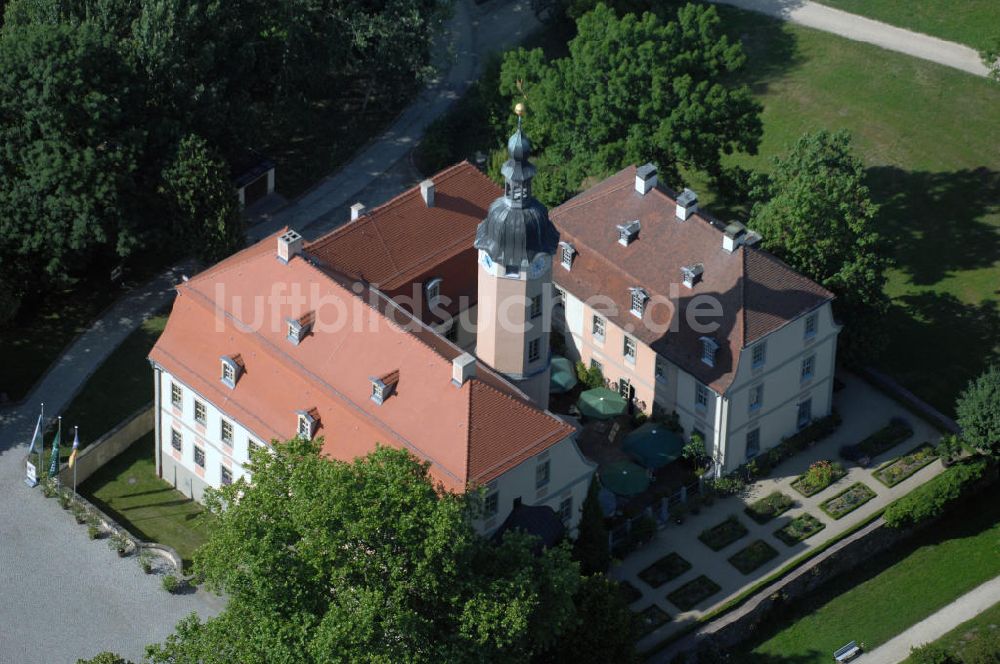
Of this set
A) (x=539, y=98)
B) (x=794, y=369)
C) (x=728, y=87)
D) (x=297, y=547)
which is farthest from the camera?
(x=728, y=87)

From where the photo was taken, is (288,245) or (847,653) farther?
(288,245)

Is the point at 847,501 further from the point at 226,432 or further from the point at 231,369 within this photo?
the point at 231,369

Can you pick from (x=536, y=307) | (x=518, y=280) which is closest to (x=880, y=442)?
(x=536, y=307)

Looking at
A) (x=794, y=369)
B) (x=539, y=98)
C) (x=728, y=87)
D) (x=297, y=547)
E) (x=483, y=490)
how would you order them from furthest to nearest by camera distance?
(x=728, y=87) < (x=539, y=98) < (x=794, y=369) < (x=483, y=490) < (x=297, y=547)

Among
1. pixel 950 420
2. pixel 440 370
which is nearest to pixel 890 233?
pixel 950 420

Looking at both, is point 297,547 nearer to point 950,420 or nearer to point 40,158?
point 40,158

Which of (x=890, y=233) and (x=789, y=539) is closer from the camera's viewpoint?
(x=789, y=539)

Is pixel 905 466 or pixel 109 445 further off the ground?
pixel 109 445
